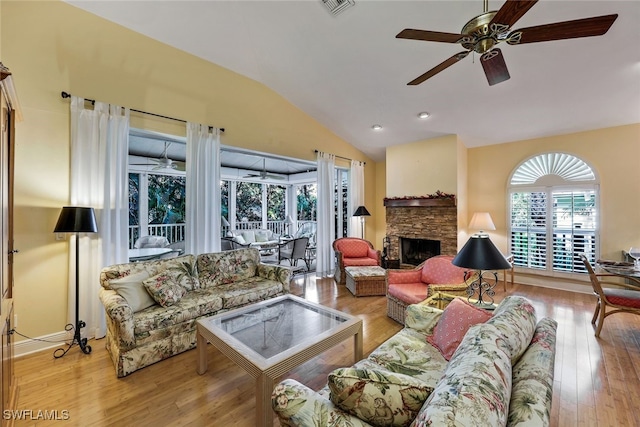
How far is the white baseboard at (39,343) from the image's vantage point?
261cm

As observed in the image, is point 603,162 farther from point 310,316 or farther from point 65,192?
point 65,192

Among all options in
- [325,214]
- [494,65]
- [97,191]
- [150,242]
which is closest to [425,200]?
[325,214]

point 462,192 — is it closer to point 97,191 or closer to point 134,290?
point 134,290

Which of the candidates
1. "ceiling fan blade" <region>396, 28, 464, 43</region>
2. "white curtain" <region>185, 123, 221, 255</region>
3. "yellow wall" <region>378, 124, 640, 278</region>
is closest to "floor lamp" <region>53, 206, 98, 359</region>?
"white curtain" <region>185, 123, 221, 255</region>

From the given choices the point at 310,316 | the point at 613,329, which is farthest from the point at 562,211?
the point at 310,316

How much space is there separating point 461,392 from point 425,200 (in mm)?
4805

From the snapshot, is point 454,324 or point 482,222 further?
point 482,222

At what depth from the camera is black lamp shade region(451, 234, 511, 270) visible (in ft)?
6.41

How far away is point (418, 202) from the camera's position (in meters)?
5.34

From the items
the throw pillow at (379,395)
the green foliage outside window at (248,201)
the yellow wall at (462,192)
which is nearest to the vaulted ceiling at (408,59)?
the yellow wall at (462,192)

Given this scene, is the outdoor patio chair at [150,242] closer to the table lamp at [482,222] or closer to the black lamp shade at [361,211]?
the black lamp shade at [361,211]

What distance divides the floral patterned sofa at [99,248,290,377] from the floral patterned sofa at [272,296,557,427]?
189 cm

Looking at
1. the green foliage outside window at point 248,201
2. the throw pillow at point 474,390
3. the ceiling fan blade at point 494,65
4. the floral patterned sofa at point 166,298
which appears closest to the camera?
the throw pillow at point 474,390

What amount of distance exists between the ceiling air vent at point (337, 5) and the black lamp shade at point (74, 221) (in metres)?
3.38
